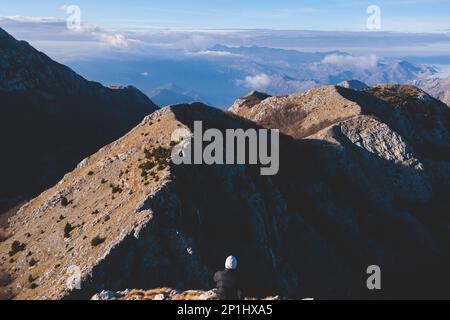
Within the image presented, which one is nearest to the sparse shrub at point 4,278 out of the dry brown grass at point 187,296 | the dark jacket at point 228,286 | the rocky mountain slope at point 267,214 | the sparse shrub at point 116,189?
the rocky mountain slope at point 267,214

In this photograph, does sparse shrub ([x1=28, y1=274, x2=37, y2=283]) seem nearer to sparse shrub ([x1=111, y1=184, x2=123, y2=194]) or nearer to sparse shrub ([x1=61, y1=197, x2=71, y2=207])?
sparse shrub ([x1=111, y1=184, x2=123, y2=194])

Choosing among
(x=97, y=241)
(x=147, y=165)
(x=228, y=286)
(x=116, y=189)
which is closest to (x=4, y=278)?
(x=97, y=241)

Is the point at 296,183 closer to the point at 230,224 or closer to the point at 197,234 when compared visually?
the point at 230,224

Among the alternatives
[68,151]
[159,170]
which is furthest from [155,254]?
[68,151]

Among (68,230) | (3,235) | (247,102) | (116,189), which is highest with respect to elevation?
(247,102)

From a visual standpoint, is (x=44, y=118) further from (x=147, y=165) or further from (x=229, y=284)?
(x=229, y=284)

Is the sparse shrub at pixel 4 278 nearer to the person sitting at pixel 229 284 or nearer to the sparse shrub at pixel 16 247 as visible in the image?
the sparse shrub at pixel 16 247
